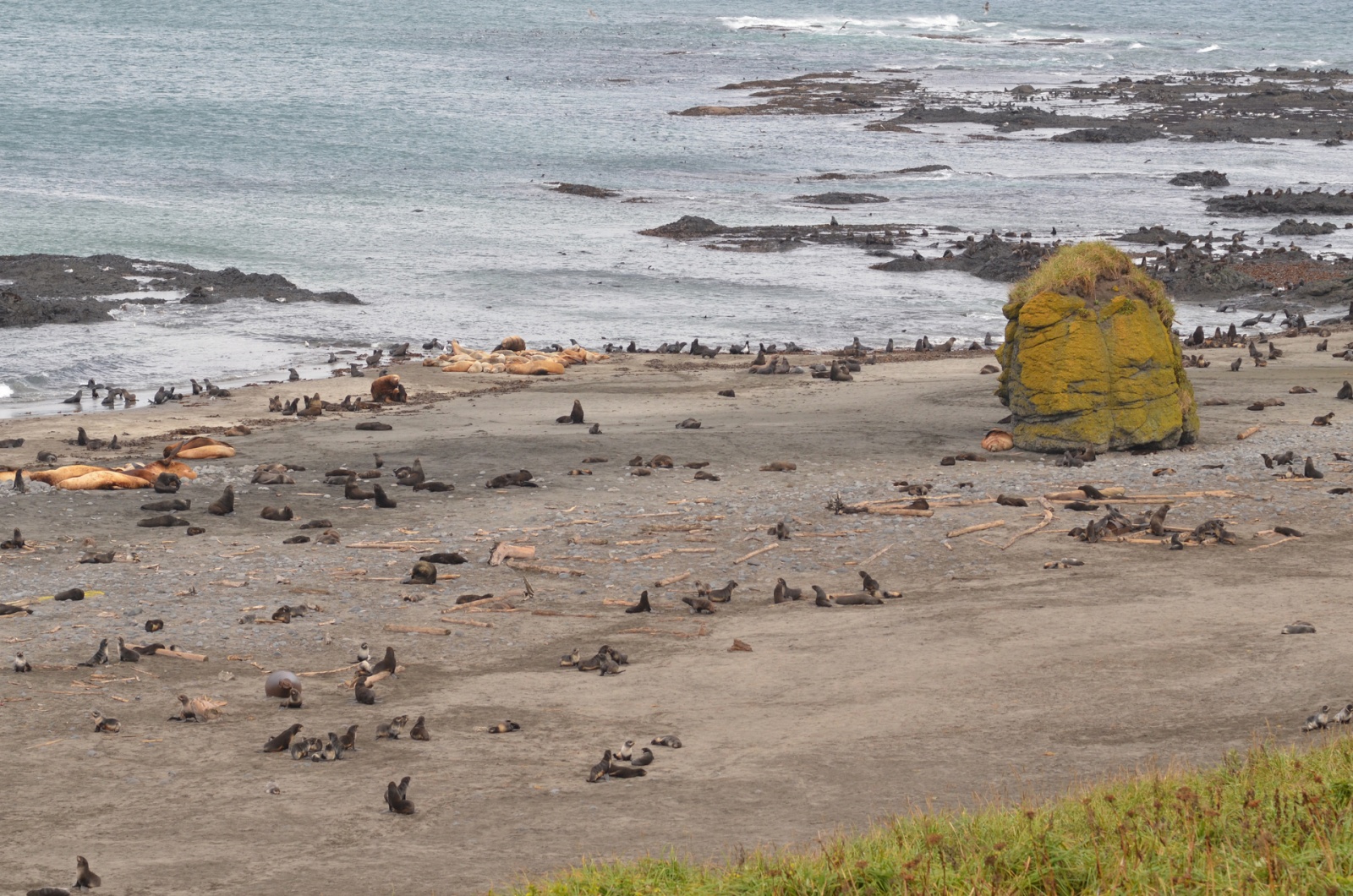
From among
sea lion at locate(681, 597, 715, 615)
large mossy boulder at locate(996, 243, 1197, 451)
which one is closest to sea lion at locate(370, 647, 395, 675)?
sea lion at locate(681, 597, 715, 615)

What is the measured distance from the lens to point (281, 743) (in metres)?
8.74

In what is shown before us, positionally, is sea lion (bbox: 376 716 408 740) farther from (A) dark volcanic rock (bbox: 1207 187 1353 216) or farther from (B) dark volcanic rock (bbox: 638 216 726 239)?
(A) dark volcanic rock (bbox: 1207 187 1353 216)

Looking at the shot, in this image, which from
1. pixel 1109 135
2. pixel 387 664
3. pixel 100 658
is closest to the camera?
pixel 387 664

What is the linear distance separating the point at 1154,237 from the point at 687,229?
1198cm

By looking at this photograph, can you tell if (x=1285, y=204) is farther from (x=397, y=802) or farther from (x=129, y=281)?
(x=397, y=802)

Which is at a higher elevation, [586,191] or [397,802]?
[586,191]

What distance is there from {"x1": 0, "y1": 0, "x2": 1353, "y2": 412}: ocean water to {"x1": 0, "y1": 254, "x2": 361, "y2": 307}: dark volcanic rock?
86 centimetres

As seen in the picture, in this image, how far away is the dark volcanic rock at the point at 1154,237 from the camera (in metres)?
35.6

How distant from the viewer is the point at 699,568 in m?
12.8

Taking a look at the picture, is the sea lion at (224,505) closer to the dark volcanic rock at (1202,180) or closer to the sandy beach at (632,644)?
the sandy beach at (632,644)

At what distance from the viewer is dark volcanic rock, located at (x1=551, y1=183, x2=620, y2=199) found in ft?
150

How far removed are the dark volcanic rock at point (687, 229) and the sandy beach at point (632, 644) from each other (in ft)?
69.5

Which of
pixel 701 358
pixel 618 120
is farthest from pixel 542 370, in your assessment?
pixel 618 120

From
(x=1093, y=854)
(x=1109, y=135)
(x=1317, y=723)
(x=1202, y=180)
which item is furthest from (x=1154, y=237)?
(x=1093, y=854)
